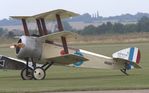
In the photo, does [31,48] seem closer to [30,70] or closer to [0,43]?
[30,70]

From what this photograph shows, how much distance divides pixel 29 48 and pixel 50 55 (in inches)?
49.1

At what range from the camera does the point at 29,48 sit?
2459 cm

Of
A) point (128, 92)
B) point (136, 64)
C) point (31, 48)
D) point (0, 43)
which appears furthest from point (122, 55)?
point (0, 43)

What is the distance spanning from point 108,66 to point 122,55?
0.82m

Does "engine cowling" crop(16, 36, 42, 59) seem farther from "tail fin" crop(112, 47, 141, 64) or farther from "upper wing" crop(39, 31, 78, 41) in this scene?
"tail fin" crop(112, 47, 141, 64)

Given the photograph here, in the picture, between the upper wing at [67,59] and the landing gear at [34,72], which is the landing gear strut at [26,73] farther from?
the upper wing at [67,59]

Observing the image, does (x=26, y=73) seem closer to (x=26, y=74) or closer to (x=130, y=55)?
(x=26, y=74)

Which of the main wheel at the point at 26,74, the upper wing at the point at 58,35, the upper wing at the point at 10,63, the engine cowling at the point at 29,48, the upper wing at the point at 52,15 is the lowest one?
the main wheel at the point at 26,74

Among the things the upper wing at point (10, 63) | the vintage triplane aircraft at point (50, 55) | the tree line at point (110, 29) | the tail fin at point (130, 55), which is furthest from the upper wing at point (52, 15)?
the tree line at point (110, 29)

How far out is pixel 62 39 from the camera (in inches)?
984

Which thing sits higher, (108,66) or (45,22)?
(45,22)

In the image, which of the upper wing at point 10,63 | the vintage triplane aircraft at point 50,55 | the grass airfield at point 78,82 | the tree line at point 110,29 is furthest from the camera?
the tree line at point 110,29

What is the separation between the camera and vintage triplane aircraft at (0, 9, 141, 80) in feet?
80.8

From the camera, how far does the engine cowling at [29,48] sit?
2450 centimetres
